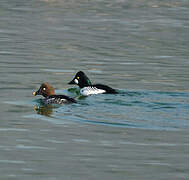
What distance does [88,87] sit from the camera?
1628 centimetres

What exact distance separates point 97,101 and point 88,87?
139cm

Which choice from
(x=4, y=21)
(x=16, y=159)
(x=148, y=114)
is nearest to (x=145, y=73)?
(x=148, y=114)

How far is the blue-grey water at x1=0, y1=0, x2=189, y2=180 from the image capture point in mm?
9469

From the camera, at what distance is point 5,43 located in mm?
24188

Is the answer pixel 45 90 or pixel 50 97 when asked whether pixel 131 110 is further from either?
pixel 45 90

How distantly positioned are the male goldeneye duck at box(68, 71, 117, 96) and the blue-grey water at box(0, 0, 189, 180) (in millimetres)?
206

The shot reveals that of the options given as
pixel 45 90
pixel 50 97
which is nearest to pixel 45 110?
pixel 50 97

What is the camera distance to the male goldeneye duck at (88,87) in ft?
50.9

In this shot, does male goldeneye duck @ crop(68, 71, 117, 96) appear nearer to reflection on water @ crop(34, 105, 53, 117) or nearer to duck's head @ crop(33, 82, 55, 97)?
duck's head @ crop(33, 82, 55, 97)

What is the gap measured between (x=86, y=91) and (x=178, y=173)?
24.1 ft

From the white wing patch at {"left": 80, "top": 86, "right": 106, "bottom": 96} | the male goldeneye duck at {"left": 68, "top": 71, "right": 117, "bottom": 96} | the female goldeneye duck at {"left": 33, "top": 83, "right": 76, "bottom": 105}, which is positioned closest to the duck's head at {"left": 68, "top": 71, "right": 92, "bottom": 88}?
the male goldeneye duck at {"left": 68, "top": 71, "right": 117, "bottom": 96}

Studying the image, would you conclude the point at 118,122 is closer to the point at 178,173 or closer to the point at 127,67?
the point at 178,173

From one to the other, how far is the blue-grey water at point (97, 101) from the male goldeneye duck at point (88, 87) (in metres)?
0.21

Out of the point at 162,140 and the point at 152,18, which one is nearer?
the point at 162,140
